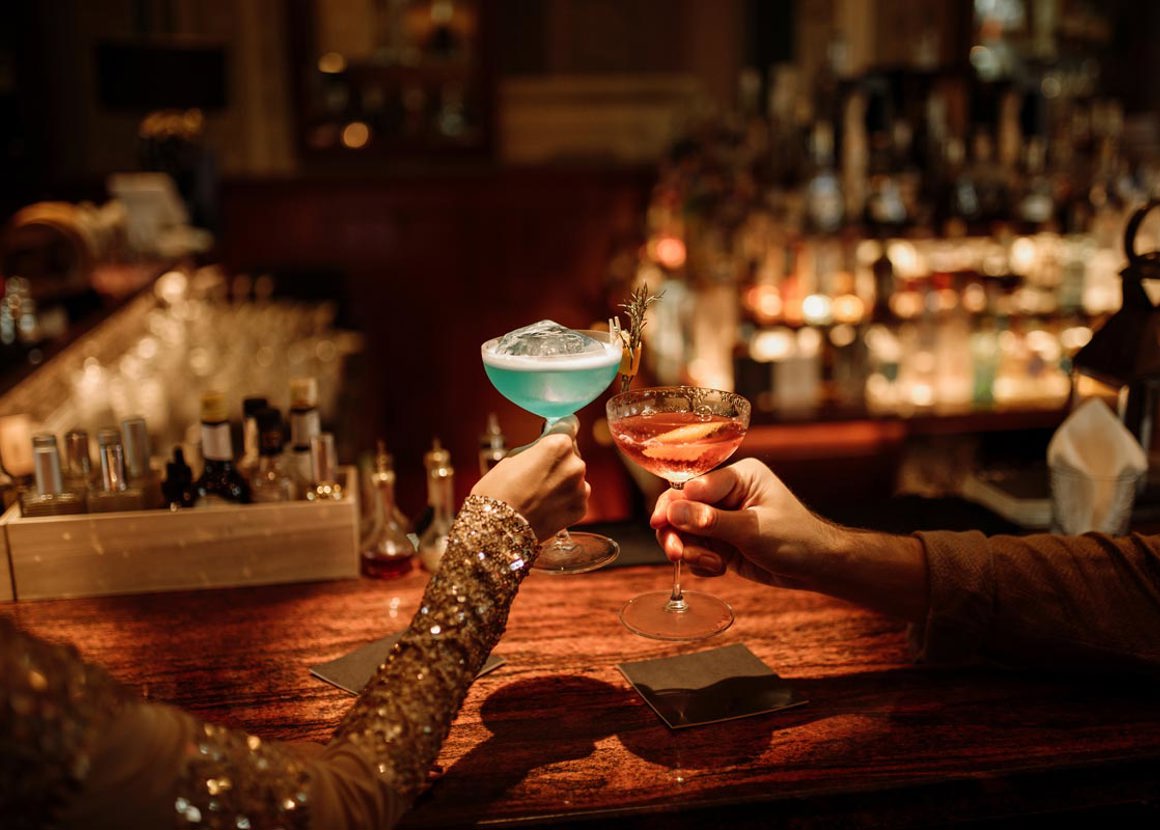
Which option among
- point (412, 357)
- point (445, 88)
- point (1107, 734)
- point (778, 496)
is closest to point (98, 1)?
point (445, 88)

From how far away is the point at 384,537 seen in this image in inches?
67.8

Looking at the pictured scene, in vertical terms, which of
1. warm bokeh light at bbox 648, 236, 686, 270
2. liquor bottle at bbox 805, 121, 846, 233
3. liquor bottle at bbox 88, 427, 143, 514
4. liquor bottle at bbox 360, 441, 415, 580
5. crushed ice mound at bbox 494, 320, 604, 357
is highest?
liquor bottle at bbox 805, 121, 846, 233

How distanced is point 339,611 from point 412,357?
15.4 ft

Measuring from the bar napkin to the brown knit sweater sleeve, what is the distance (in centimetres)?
31

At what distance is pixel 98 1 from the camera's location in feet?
20.5

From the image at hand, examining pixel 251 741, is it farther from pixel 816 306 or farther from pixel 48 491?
pixel 816 306

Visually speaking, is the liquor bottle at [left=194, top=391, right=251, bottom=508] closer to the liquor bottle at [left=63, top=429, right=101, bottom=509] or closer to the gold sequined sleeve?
the liquor bottle at [left=63, top=429, right=101, bottom=509]

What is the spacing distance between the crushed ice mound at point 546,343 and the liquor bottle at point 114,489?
685 mm

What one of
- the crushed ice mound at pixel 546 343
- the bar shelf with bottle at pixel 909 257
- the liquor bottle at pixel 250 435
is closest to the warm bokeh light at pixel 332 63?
the bar shelf with bottle at pixel 909 257

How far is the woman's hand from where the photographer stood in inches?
46.7

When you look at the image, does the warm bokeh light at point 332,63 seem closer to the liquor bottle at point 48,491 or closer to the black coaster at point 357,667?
the liquor bottle at point 48,491

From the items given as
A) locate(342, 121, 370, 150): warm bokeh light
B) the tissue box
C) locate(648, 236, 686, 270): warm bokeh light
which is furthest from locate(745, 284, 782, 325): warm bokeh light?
locate(342, 121, 370, 150): warm bokeh light

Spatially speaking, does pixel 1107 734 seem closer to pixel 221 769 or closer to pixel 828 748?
pixel 828 748

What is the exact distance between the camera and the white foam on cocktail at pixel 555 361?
132cm
